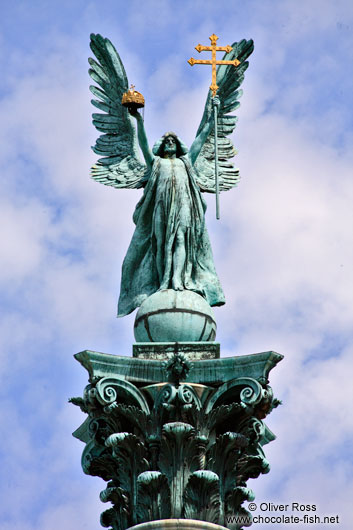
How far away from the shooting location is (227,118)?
120ft

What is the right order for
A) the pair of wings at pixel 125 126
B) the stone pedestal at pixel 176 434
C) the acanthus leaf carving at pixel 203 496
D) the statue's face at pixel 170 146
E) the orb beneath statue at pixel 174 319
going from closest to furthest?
the acanthus leaf carving at pixel 203 496
the stone pedestal at pixel 176 434
the orb beneath statue at pixel 174 319
the statue's face at pixel 170 146
the pair of wings at pixel 125 126

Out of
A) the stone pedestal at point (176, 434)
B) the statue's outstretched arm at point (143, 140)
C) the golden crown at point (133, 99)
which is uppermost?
the statue's outstretched arm at point (143, 140)

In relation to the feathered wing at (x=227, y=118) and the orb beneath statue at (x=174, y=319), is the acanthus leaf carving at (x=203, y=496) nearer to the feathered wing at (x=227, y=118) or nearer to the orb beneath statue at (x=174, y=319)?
the orb beneath statue at (x=174, y=319)

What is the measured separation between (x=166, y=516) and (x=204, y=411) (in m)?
2.12

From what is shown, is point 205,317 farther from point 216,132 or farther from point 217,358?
point 216,132

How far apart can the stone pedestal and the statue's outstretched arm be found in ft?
17.1

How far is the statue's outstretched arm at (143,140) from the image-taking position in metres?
33.4

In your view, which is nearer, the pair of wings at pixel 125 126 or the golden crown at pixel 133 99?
the golden crown at pixel 133 99

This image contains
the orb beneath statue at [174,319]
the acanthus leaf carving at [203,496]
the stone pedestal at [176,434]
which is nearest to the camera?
the acanthus leaf carving at [203,496]

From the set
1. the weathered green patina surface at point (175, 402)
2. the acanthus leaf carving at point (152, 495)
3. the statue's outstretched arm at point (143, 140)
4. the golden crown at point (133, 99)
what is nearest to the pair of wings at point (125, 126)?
the statue's outstretched arm at point (143, 140)

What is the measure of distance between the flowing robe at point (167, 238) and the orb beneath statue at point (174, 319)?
811 mm

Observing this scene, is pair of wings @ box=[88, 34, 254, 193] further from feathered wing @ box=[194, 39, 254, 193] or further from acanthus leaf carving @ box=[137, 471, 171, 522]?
acanthus leaf carving @ box=[137, 471, 171, 522]

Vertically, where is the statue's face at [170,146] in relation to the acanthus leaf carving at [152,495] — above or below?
above

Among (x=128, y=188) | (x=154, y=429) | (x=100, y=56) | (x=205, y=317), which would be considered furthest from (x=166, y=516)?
(x=100, y=56)
